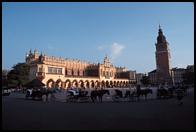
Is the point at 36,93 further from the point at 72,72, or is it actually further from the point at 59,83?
the point at 72,72

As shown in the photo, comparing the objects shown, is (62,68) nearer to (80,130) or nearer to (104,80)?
(104,80)

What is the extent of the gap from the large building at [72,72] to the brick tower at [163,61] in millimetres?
20150

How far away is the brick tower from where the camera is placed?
6994 centimetres

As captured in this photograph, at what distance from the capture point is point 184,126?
25.2ft

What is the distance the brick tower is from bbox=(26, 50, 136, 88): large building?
66.1 feet

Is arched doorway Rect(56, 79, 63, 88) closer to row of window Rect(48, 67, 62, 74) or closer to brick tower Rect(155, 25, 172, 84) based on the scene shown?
row of window Rect(48, 67, 62, 74)

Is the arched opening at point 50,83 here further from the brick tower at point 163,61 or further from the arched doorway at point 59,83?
the brick tower at point 163,61

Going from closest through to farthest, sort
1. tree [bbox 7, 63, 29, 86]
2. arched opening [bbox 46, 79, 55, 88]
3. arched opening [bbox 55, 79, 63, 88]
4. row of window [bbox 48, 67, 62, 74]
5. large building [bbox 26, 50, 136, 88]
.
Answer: tree [bbox 7, 63, 29, 86] → arched opening [bbox 46, 79, 55, 88] → large building [bbox 26, 50, 136, 88] → row of window [bbox 48, 67, 62, 74] → arched opening [bbox 55, 79, 63, 88]

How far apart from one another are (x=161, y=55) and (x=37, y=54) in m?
41.2

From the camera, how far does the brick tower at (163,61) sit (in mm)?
69938

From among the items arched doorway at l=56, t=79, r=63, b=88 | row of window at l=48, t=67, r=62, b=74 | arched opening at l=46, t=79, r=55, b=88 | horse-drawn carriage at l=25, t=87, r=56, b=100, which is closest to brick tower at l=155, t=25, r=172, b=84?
arched doorway at l=56, t=79, r=63, b=88

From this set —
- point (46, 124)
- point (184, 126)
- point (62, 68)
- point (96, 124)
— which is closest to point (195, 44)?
point (184, 126)

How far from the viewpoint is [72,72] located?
88.1 m

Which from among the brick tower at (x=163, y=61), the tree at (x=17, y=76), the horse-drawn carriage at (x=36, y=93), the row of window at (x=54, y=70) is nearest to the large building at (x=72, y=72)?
the row of window at (x=54, y=70)
